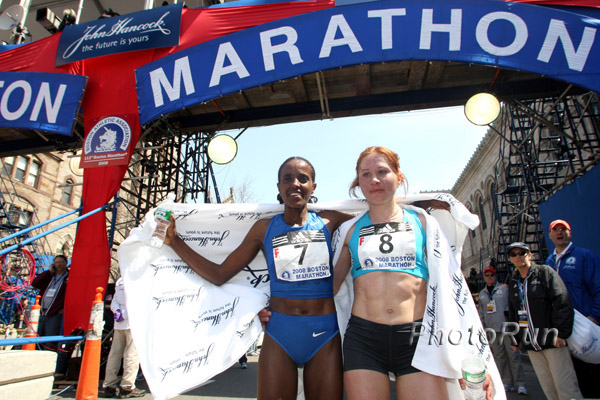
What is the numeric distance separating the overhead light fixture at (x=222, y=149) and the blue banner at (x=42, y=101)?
6.85 feet

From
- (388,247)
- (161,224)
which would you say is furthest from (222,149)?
(388,247)

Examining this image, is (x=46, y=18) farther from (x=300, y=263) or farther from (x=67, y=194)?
(x=67, y=194)

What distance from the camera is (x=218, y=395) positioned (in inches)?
199

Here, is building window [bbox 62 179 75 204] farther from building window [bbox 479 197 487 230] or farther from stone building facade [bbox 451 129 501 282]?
building window [bbox 479 197 487 230]

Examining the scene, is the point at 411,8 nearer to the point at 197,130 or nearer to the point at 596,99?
the point at 197,130

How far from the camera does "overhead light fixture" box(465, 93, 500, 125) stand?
497cm

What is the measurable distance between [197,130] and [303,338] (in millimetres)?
4906

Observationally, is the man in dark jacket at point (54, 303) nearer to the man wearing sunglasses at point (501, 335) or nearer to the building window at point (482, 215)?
the man wearing sunglasses at point (501, 335)

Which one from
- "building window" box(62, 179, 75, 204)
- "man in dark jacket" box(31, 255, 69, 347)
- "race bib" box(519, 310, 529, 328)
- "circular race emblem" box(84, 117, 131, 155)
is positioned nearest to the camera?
"race bib" box(519, 310, 529, 328)

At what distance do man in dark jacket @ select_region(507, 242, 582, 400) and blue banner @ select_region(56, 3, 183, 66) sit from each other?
18.7 feet

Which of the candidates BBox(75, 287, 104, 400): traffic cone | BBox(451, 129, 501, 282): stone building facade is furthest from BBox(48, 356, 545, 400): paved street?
BBox(451, 129, 501, 282): stone building facade

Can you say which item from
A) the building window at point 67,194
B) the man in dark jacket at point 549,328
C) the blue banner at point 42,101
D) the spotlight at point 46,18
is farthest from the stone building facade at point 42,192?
the man in dark jacket at point 549,328

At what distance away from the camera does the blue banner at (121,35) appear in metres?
5.19

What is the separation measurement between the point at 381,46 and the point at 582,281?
12.3ft
